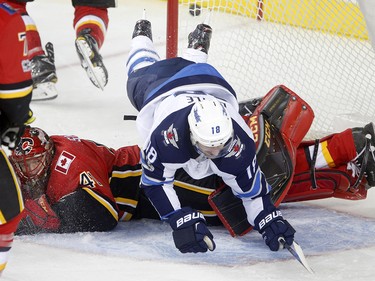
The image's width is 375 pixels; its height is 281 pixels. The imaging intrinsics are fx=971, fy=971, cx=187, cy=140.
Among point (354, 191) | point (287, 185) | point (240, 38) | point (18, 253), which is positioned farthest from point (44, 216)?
point (240, 38)

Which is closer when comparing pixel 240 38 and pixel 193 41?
pixel 193 41

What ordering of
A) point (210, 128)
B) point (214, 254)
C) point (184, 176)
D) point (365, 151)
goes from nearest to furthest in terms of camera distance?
point (210, 128) → point (214, 254) → point (184, 176) → point (365, 151)

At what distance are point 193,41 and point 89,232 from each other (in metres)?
1.02

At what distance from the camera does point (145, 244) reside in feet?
10.6

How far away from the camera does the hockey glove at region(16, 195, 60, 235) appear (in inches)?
125

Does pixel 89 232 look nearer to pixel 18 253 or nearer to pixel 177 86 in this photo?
pixel 18 253

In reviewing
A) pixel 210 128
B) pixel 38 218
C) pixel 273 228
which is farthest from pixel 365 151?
pixel 38 218

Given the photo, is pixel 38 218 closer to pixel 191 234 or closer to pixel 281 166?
pixel 191 234

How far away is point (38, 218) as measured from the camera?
321cm

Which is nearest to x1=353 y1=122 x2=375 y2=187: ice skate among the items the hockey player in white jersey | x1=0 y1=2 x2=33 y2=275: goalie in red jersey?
the hockey player in white jersey

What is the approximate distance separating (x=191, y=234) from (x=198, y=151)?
10.2 inches

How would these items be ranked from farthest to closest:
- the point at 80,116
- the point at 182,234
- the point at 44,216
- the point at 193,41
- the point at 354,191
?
the point at 80,116, the point at 193,41, the point at 354,191, the point at 44,216, the point at 182,234

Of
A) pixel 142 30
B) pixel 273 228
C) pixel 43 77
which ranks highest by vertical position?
pixel 142 30

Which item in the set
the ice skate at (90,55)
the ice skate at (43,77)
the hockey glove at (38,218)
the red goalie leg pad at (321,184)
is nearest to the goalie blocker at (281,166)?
the red goalie leg pad at (321,184)
